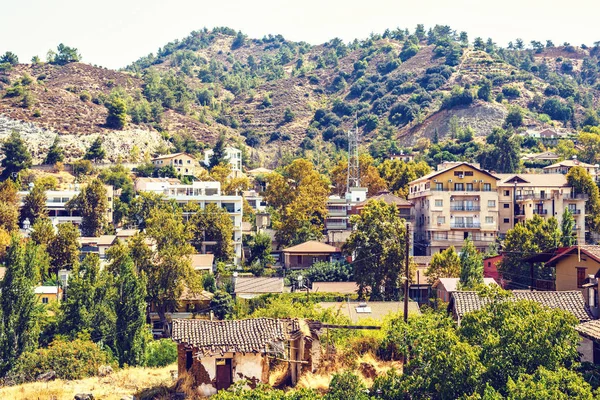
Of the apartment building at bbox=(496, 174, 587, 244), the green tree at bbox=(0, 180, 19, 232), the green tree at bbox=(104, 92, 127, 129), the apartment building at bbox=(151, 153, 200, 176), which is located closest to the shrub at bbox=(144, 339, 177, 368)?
the green tree at bbox=(0, 180, 19, 232)

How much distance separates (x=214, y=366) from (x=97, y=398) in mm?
4708

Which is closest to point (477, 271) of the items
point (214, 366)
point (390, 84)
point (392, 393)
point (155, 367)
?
point (155, 367)

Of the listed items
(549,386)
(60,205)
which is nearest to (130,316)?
(549,386)

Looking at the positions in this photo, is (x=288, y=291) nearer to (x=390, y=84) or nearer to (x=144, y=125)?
(x=144, y=125)

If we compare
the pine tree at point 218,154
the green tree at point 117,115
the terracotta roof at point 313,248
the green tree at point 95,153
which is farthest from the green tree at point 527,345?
the green tree at point 117,115

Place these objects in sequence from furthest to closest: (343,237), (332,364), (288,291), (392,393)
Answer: (343,237), (288,291), (332,364), (392,393)

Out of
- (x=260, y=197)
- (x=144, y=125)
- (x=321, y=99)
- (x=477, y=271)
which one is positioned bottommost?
(x=477, y=271)

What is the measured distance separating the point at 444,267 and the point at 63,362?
28.0m

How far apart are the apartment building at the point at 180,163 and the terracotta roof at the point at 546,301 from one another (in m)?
78.8

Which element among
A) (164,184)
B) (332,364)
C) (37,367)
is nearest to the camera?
(332,364)

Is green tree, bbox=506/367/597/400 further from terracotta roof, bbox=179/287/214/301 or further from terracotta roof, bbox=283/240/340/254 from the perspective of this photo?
terracotta roof, bbox=283/240/340/254

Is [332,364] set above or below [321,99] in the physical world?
below

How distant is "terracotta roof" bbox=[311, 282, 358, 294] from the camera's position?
6019cm

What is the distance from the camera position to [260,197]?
3895 inches
